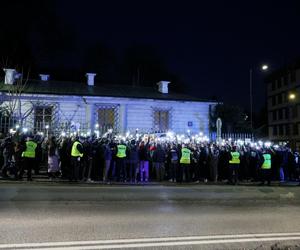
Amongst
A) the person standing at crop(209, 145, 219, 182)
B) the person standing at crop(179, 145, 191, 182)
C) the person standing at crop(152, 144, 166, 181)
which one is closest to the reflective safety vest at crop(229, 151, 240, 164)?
the person standing at crop(209, 145, 219, 182)

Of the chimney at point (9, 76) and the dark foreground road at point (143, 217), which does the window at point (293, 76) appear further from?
the dark foreground road at point (143, 217)

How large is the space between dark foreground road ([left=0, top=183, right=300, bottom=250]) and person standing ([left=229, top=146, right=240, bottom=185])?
2.23m

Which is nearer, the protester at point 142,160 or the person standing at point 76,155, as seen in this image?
the person standing at point 76,155

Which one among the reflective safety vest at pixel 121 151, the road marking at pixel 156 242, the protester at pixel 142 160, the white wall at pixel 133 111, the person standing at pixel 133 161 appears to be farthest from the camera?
the white wall at pixel 133 111

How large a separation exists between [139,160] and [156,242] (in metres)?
10.2

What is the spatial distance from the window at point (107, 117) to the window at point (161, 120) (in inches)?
122

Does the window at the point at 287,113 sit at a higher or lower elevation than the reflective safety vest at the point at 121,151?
higher

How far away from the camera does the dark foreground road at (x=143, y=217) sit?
6922 mm

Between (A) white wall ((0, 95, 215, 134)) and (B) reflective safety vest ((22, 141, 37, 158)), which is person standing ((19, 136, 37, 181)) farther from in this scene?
(A) white wall ((0, 95, 215, 134))

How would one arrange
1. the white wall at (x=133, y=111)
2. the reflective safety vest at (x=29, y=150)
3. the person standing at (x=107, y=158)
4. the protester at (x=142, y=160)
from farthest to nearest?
the white wall at (x=133, y=111), the person standing at (x=107, y=158), the protester at (x=142, y=160), the reflective safety vest at (x=29, y=150)

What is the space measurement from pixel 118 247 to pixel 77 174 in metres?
9.74

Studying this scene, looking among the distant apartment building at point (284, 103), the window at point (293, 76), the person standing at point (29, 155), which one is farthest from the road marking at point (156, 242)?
the window at point (293, 76)

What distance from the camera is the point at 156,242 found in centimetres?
687

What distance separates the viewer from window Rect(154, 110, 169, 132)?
1062 inches
